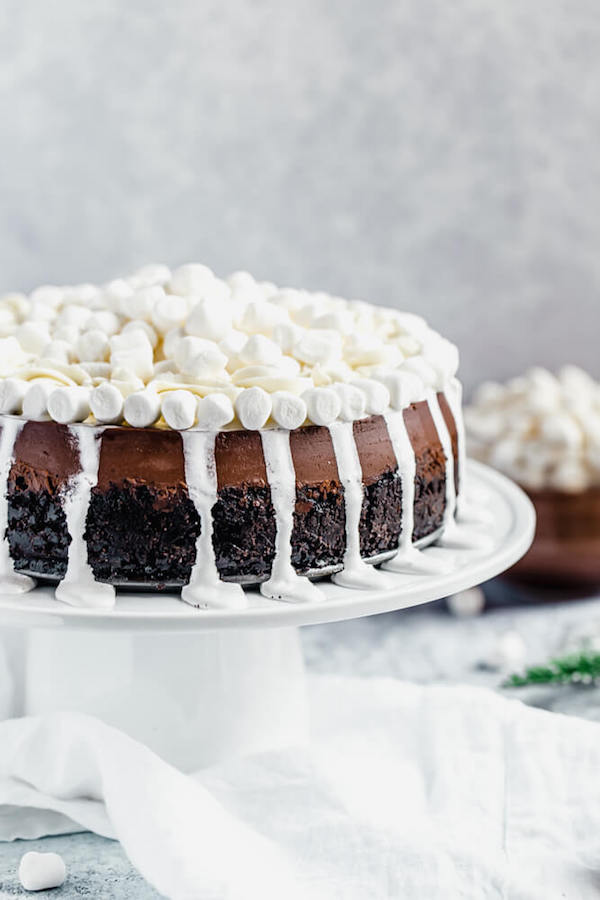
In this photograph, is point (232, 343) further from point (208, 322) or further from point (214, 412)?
point (214, 412)

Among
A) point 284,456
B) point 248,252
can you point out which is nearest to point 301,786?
point 284,456

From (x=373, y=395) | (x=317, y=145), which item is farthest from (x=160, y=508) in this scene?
(x=317, y=145)

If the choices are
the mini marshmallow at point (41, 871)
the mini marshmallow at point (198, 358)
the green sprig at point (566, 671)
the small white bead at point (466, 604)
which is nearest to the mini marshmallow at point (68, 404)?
the mini marshmallow at point (198, 358)

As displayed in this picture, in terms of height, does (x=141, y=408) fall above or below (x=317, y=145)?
below

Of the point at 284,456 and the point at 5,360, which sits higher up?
the point at 5,360

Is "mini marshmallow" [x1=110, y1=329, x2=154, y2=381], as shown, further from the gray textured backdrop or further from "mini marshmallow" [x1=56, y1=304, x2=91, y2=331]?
the gray textured backdrop

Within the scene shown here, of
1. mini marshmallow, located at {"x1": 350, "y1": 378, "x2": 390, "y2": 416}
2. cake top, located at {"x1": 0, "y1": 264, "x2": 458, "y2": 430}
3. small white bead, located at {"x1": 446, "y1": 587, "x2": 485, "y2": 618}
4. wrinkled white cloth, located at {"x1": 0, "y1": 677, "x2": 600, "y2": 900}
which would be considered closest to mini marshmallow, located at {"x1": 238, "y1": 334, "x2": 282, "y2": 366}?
cake top, located at {"x1": 0, "y1": 264, "x2": 458, "y2": 430}

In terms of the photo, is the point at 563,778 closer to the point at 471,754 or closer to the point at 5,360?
the point at 471,754

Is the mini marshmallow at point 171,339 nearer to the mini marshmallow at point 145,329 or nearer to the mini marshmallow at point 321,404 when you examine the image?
the mini marshmallow at point 145,329
